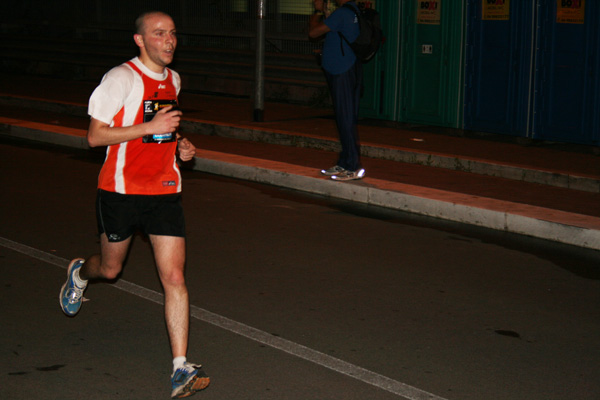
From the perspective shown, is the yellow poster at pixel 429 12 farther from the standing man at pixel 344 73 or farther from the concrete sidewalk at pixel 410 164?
the standing man at pixel 344 73

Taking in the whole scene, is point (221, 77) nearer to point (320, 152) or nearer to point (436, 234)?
point (320, 152)

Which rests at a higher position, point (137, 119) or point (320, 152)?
point (137, 119)

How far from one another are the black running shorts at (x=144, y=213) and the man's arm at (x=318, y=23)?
17.5ft

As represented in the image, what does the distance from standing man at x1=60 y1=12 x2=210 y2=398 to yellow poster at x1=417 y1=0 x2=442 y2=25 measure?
9.65m

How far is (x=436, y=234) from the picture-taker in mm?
8539

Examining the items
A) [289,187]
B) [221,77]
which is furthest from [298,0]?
[289,187]

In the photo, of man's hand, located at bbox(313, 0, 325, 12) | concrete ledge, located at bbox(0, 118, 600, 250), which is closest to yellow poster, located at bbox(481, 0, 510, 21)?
man's hand, located at bbox(313, 0, 325, 12)

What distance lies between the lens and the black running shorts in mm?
4926

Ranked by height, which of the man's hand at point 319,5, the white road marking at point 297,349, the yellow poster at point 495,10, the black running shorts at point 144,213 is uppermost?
the yellow poster at point 495,10

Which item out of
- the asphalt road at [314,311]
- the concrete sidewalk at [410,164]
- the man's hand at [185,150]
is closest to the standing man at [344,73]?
the concrete sidewalk at [410,164]

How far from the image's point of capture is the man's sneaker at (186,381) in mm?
4629

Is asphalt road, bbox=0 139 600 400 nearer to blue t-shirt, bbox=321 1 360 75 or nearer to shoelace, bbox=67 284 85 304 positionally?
shoelace, bbox=67 284 85 304

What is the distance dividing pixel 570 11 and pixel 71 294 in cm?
870

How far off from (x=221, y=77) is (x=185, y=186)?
9488mm
